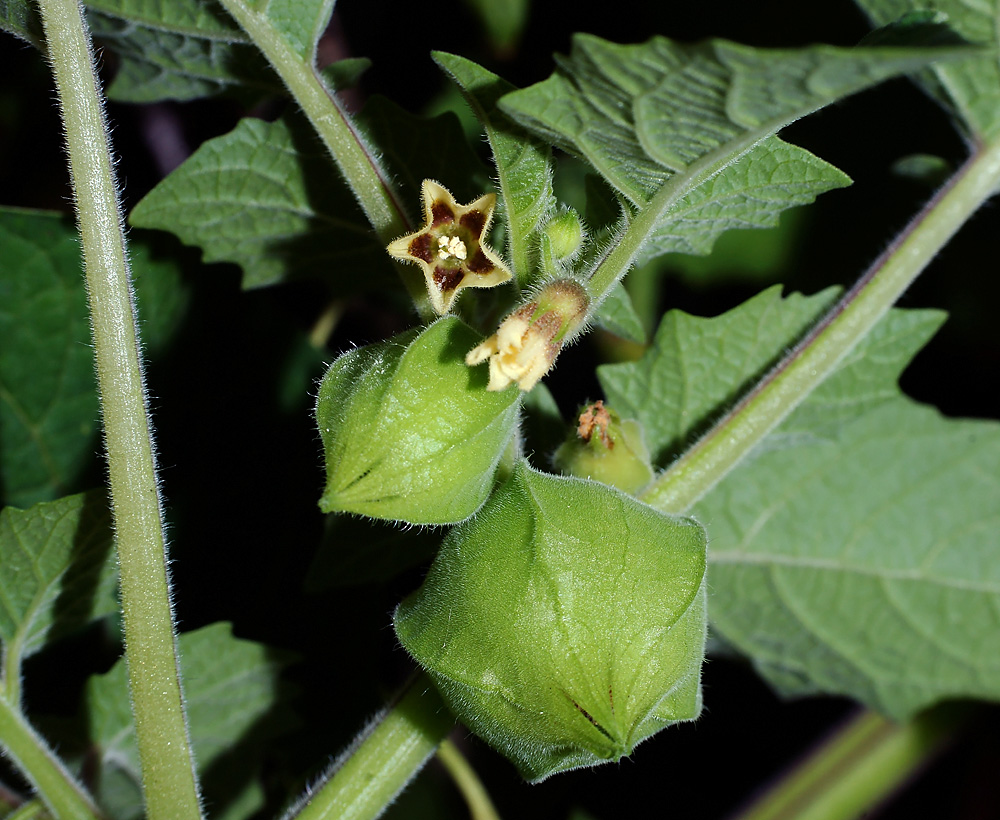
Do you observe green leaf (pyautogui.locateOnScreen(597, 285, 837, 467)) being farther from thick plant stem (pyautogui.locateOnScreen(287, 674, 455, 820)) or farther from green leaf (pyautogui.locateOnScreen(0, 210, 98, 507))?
green leaf (pyautogui.locateOnScreen(0, 210, 98, 507))

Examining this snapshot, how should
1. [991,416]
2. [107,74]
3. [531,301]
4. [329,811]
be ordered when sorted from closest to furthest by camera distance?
[531,301] < [329,811] < [107,74] < [991,416]

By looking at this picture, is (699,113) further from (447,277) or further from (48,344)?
(48,344)

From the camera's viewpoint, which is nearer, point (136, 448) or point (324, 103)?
point (136, 448)

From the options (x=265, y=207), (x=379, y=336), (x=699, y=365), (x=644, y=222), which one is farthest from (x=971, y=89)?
(x=379, y=336)

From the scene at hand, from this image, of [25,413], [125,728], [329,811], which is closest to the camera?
[329,811]

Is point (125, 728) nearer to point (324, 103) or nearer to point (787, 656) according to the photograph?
point (324, 103)

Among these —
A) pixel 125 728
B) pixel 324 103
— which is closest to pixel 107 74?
pixel 324 103
